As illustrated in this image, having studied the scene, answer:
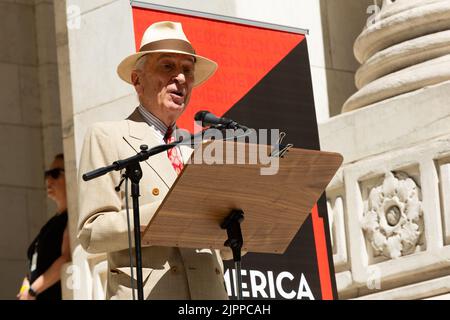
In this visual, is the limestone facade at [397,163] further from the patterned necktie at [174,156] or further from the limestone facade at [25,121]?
the limestone facade at [25,121]

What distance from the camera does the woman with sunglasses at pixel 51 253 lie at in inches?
479

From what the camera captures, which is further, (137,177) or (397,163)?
(397,163)

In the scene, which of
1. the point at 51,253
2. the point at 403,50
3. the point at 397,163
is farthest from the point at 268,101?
the point at 51,253

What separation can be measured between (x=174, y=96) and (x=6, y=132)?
8613 mm

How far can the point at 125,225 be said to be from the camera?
268 inches

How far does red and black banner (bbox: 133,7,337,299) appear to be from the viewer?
378 inches

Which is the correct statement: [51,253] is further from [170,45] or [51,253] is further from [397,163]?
[170,45]

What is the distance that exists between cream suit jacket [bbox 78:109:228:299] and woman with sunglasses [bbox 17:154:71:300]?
5027 millimetres

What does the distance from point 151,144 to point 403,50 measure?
409 cm

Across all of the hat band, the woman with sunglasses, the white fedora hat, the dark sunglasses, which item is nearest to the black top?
the woman with sunglasses

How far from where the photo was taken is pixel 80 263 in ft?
38.0

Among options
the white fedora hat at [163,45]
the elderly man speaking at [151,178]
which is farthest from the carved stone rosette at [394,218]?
the elderly man speaking at [151,178]

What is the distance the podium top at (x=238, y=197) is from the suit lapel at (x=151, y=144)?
Answer: 1.80 ft

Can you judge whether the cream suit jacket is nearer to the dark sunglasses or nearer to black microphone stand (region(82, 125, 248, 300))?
black microphone stand (region(82, 125, 248, 300))
